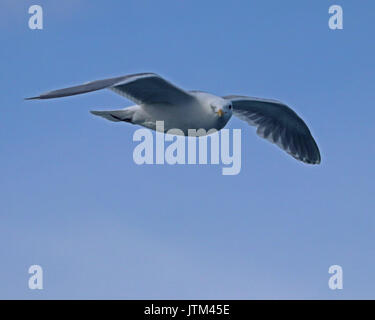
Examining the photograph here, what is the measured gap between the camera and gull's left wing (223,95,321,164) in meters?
7.63

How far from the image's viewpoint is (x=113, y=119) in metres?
6.43

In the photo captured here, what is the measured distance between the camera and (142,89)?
606cm

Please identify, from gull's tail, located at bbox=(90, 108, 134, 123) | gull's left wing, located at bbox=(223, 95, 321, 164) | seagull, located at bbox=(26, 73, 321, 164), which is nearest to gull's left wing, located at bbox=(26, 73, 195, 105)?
seagull, located at bbox=(26, 73, 321, 164)

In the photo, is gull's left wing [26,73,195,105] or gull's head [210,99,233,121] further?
gull's head [210,99,233,121]

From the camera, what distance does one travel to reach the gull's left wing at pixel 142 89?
17.5 feet

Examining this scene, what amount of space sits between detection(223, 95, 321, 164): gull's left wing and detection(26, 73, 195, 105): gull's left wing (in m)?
1.55

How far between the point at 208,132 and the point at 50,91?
1.48 meters

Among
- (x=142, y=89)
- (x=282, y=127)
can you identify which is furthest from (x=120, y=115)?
(x=282, y=127)

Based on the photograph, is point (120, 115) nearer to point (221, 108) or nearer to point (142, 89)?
point (142, 89)

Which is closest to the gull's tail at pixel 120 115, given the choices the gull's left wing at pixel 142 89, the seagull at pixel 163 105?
the seagull at pixel 163 105

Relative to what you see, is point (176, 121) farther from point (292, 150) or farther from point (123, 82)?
point (292, 150)

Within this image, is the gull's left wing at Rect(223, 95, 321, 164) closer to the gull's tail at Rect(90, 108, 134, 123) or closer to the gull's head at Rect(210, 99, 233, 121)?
the gull's head at Rect(210, 99, 233, 121)
